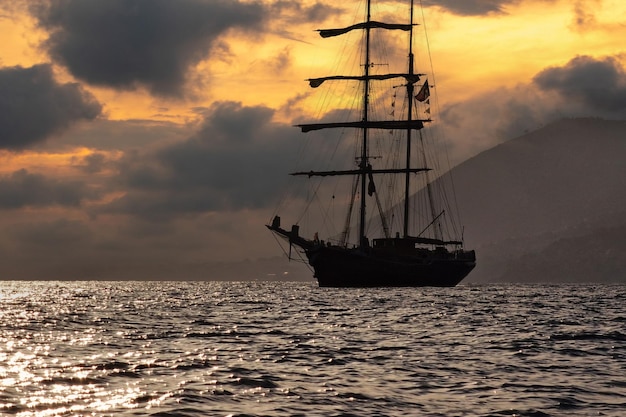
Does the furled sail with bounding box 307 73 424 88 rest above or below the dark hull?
above

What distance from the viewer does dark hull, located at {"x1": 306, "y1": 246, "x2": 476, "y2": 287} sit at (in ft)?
324

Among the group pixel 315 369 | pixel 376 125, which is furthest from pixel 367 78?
pixel 315 369

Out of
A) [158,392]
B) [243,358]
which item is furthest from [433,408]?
[243,358]

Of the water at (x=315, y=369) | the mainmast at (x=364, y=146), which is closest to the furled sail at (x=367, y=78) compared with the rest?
the mainmast at (x=364, y=146)

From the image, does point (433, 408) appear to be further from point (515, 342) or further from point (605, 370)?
point (515, 342)

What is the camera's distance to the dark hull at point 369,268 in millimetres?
98625

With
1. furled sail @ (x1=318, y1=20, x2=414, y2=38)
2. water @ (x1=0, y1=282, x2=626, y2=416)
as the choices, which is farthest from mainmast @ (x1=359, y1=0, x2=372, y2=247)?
water @ (x1=0, y1=282, x2=626, y2=416)

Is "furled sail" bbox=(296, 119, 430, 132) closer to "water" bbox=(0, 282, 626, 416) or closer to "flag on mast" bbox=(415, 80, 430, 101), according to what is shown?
"flag on mast" bbox=(415, 80, 430, 101)

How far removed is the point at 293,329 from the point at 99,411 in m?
21.2

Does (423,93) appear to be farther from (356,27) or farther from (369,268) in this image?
(369,268)

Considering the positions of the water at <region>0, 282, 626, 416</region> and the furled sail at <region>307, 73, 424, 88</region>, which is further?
the furled sail at <region>307, 73, 424, 88</region>

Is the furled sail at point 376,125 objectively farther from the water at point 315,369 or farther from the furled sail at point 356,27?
the water at point 315,369

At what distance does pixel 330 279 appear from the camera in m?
101

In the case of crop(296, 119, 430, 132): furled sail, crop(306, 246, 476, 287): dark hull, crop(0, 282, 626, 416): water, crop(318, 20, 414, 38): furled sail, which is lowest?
crop(0, 282, 626, 416): water
